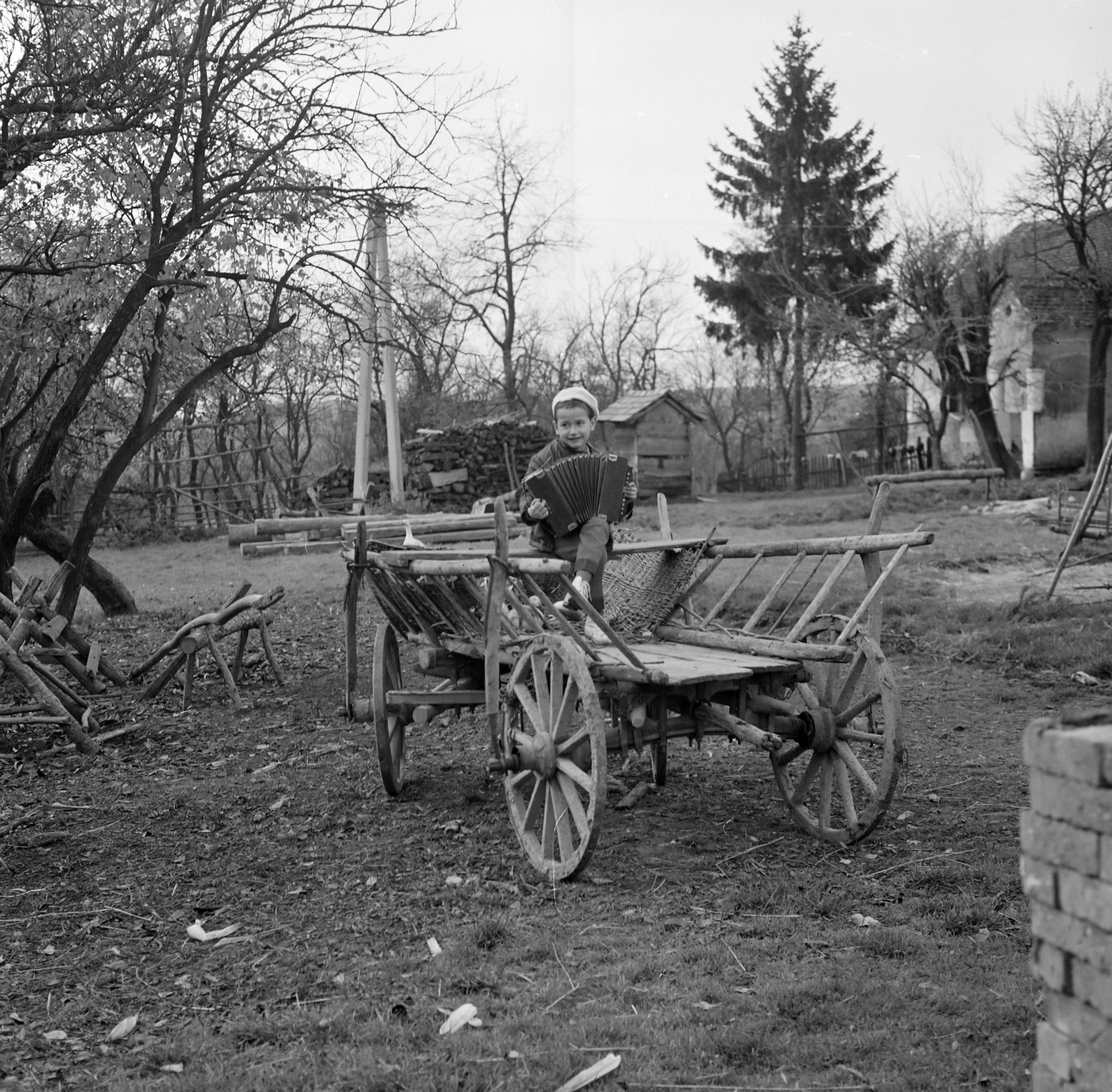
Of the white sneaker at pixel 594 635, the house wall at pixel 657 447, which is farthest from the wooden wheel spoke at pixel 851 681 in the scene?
the house wall at pixel 657 447

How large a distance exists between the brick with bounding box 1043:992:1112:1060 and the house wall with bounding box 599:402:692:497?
85.8 ft

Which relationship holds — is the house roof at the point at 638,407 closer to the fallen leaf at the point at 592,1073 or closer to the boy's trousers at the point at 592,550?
the boy's trousers at the point at 592,550

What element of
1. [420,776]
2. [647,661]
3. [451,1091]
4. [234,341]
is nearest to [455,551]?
[647,661]

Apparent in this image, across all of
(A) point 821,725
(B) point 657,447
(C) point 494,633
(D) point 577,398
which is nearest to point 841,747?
(A) point 821,725

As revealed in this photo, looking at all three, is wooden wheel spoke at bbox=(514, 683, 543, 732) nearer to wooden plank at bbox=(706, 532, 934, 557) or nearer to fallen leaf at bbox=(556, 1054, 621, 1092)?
wooden plank at bbox=(706, 532, 934, 557)

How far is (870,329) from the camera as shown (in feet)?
95.7

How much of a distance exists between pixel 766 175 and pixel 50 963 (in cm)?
3456

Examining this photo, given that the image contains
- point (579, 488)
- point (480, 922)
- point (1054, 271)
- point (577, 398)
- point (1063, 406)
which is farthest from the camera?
point (1063, 406)

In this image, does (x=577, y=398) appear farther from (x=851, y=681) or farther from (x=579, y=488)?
(x=851, y=681)

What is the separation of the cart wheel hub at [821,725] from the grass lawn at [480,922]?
1.50 feet

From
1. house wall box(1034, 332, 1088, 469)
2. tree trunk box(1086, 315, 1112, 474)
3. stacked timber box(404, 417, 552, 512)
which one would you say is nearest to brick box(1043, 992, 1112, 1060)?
stacked timber box(404, 417, 552, 512)

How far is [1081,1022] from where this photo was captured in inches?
90.2

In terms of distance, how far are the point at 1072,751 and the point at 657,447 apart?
89.6 feet

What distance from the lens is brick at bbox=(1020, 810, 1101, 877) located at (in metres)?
2.25
